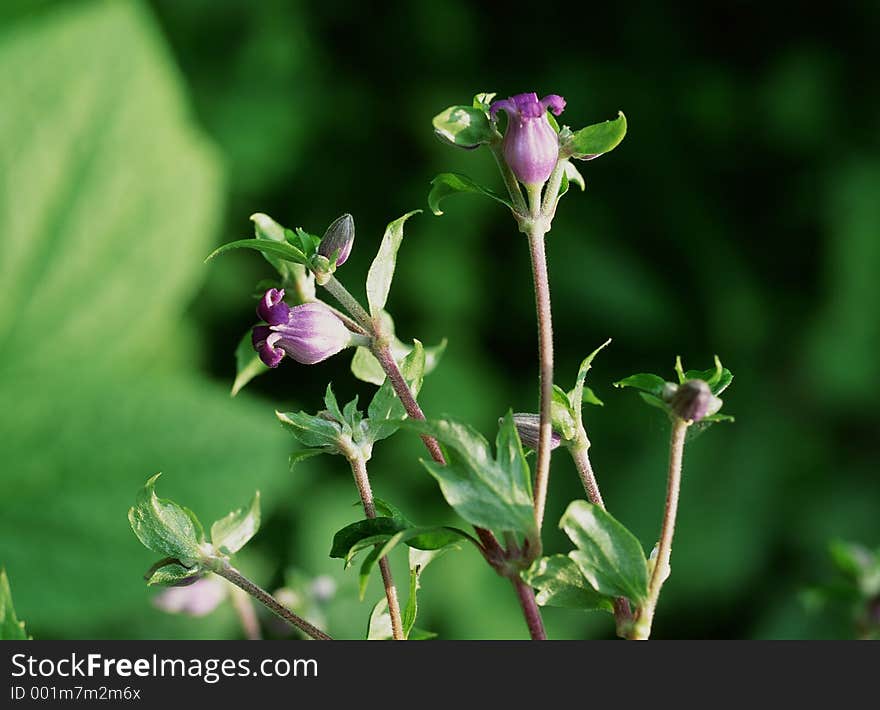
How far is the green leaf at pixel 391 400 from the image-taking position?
75cm

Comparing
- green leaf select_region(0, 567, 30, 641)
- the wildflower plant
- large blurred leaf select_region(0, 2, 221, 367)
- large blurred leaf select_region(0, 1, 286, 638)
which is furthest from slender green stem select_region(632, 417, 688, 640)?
large blurred leaf select_region(0, 2, 221, 367)

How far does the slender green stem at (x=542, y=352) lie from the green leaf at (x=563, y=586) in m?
0.03

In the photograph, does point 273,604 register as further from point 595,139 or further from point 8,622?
point 595,139

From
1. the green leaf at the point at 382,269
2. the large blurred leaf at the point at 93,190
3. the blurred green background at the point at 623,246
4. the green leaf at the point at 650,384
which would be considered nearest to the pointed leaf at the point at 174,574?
the green leaf at the point at 382,269

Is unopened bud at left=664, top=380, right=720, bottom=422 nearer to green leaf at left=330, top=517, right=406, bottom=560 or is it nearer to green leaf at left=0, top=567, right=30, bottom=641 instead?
green leaf at left=330, top=517, right=406, bottom=560

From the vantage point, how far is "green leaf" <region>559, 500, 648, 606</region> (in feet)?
2.27

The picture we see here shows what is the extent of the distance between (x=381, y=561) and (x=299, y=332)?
0.17 metres

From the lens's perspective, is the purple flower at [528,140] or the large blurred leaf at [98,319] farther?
the large blurred leaf at [98,319]

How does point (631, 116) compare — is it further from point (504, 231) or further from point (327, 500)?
point (327, 500)

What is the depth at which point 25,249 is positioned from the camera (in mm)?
1979

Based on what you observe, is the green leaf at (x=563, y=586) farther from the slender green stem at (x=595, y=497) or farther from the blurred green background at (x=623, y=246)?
the blurred green background at (x=623, y=246)

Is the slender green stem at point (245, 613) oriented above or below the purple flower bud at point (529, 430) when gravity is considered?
below

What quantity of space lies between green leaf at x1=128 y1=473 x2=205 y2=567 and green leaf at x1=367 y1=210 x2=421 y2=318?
0.66 feet

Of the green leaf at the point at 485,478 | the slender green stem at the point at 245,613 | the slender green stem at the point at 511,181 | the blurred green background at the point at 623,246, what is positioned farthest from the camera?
the blurred green background at the point at 623,246
